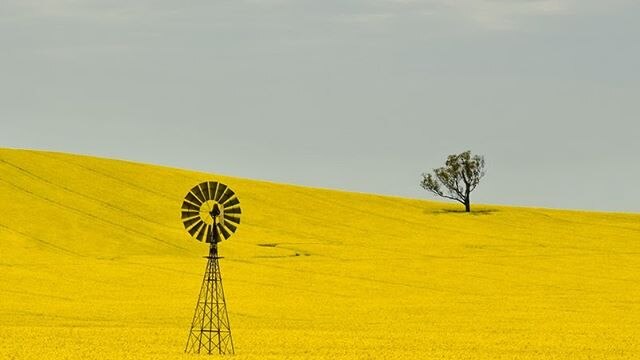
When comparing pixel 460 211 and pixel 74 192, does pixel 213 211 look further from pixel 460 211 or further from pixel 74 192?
pixel 460 211

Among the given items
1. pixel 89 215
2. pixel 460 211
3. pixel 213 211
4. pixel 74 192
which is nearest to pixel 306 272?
pixel 89 215

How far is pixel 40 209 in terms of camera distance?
69.1 m

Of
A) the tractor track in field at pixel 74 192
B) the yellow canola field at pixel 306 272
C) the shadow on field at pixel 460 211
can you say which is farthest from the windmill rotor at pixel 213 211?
the shadow on field at pixel 460 211

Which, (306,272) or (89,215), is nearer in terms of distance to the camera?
(306,272)

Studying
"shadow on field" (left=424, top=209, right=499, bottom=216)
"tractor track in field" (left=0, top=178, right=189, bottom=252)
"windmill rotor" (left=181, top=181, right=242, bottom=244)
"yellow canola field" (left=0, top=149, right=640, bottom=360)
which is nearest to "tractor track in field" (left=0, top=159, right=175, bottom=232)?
"yellow canola field" (left=0, top=149, right=640, bottom=360)

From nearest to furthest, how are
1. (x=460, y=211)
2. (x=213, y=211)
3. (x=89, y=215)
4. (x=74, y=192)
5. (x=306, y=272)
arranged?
(x=213, y=211), (x=306, y=272), (x=89, y=215), (x=74, y=192), (x=460, y=211)

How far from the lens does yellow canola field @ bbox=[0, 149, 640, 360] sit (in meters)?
35.9

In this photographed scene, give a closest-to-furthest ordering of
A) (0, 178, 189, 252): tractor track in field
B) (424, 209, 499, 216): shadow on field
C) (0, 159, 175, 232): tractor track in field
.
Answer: (0, 178, 189, 252): tractor track in field, (0, 159, 175, 232): tractor track in field, (424, 209, 499, 216): shadow on field

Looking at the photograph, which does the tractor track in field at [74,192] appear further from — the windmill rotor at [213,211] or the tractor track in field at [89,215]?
the windmill rotor at [213,211]

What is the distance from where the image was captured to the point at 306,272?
194 ft

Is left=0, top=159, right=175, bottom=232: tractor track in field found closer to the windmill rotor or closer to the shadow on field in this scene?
the shadow on field

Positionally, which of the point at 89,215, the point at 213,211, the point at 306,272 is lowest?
the point at 306,272

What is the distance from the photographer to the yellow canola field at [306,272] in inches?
1414

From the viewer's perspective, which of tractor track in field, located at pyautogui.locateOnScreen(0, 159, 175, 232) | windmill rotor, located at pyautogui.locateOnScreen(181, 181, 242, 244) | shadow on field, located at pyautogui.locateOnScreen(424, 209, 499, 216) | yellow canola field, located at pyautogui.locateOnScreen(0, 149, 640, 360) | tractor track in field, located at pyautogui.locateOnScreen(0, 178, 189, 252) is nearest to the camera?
windmill rotor, located at pyautogui.locateOnScreen(181, 181, 242, 244)
